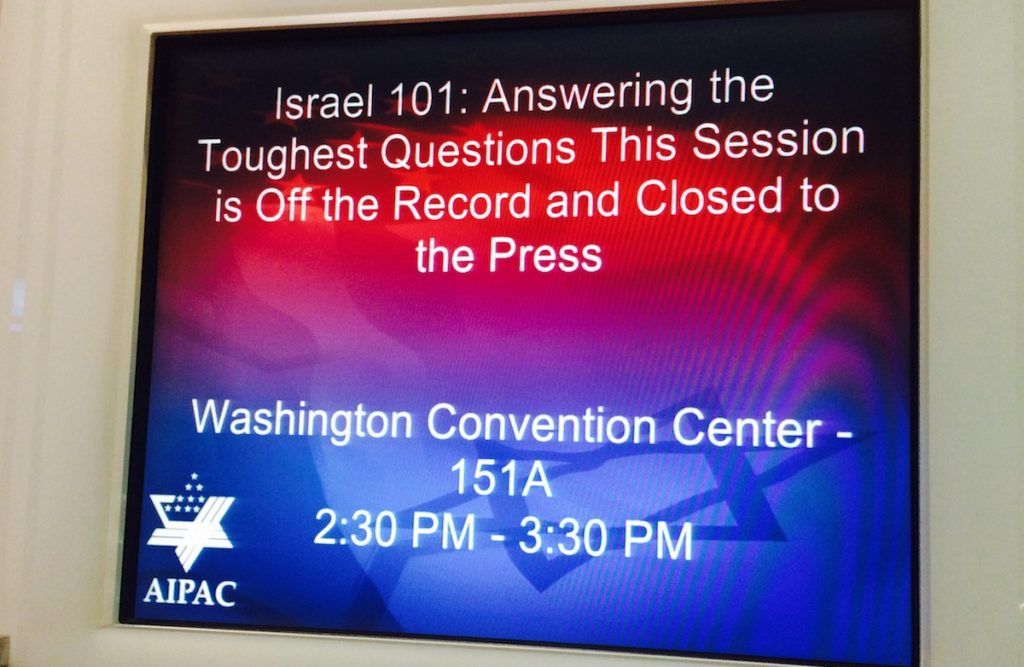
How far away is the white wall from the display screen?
2.0 inches

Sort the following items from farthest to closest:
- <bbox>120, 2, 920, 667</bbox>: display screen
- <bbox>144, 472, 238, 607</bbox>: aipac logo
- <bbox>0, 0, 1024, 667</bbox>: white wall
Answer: <bbox>144, 472, 238, 607</bbox>: aipac logo
<bbox>120, 2, 920, 667</bbox>: display screen
<bbox>0, 0, 1024, 667</bbox>: white wall

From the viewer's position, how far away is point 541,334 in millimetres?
1810

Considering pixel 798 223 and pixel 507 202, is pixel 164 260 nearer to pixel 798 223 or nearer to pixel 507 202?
pixel 507 202

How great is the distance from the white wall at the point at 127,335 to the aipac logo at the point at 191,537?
0.07 meters

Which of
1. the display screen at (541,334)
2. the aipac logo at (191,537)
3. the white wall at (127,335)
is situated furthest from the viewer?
the aipac logo at (191,537)

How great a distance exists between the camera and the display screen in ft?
5.62

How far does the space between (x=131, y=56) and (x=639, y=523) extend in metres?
1.29

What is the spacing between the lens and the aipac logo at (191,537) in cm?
186

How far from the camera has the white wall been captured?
161 cm

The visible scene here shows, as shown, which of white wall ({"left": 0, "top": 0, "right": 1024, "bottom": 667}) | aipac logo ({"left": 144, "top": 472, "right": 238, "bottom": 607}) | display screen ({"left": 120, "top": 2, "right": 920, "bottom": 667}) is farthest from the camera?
aipac logo ({"left": 144, "top": 472, "right": 238, "bottom": 607})

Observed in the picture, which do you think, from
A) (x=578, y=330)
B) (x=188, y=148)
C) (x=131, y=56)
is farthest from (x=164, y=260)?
(x=578, y=330)

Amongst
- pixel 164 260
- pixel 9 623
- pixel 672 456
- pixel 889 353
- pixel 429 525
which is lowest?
pixel 9 623

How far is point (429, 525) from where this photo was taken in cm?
180

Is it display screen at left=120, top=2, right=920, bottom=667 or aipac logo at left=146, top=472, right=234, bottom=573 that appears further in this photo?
aipac logo at left=146, top=472, right=234, bottom=573
